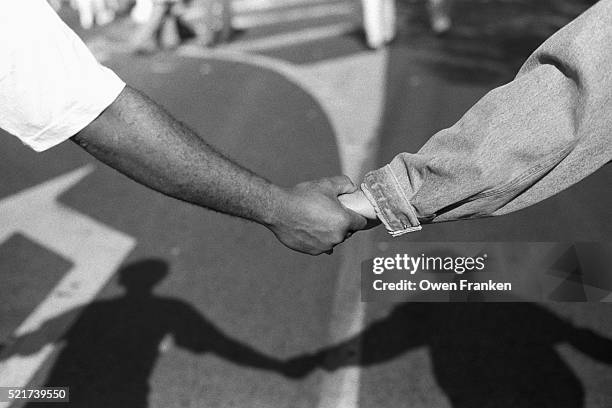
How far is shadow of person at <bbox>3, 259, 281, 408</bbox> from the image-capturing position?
2871mm

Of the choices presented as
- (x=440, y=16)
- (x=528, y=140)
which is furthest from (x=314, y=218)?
(x=440, y=16)

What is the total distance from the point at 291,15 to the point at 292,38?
7.09 ft

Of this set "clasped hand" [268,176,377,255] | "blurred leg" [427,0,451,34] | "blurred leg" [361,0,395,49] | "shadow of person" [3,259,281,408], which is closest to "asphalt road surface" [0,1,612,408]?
"shadow of person" [3,259,281,408]

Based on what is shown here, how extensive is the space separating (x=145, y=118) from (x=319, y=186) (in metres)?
0.66

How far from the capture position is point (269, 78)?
7.94m

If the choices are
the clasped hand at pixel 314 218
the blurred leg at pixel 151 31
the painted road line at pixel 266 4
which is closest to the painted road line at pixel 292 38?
the blurred leg at pixel 151 31

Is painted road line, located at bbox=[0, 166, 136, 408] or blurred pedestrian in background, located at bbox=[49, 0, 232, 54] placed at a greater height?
painted road line, located at bbox=[0, 166, 136, 408]

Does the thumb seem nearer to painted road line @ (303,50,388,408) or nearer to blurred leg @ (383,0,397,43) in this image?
painted road line @ (303,50,388,408)

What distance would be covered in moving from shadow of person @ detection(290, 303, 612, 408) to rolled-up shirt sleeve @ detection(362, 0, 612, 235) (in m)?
1.17

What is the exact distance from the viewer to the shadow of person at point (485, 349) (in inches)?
111

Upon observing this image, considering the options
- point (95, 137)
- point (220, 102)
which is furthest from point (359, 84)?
point (95, 137)

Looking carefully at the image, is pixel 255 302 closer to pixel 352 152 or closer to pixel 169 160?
pixel 169 160

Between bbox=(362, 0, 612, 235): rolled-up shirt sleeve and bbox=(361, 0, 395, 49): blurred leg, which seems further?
bbox=(361, 0, 395, 49): blurred leg

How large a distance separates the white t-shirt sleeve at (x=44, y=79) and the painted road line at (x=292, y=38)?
798 cm
